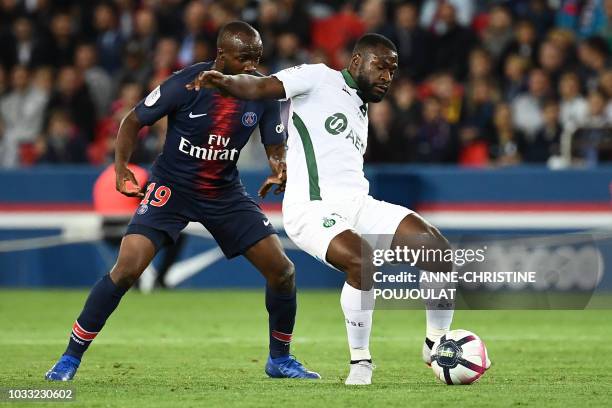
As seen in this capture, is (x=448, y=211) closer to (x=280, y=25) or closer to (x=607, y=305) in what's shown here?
(x=607, y=305)

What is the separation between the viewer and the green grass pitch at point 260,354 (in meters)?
7.34

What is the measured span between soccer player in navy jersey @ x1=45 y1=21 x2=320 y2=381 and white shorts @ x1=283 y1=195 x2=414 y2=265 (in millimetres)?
368

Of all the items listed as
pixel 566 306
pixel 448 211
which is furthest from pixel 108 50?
pixel 566 306

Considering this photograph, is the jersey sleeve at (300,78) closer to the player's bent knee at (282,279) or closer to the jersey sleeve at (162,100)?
the jersey sleeve at (162,100)

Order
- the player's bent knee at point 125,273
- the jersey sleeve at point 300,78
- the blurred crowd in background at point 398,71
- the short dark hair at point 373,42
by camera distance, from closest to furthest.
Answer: the jersey sleeve at point 300,78
the player's bent knee at point 125,273
the short dark hair at point 373,42
the blurred crowd in background at point 398,71

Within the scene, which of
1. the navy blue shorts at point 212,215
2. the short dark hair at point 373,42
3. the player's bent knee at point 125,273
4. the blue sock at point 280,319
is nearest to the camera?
the player's bent knee at point 125,273

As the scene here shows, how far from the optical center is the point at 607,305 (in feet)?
43.0

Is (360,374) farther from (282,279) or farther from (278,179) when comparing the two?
(278,179)

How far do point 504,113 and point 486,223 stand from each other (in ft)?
4.49

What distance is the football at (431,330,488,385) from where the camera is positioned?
308 inches

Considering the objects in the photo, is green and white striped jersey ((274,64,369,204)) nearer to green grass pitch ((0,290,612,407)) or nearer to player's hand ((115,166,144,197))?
player's hand ((115,166,144,197))

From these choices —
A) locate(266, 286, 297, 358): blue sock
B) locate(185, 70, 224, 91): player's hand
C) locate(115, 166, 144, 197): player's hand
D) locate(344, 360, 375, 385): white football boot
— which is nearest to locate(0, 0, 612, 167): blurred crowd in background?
locate(266, 286, 297, 358): blue sock

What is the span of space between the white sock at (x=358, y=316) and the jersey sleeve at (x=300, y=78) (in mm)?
1238

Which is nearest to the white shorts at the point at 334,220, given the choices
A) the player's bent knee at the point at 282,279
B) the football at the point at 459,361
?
the player's bent knee at the point at 282,279
